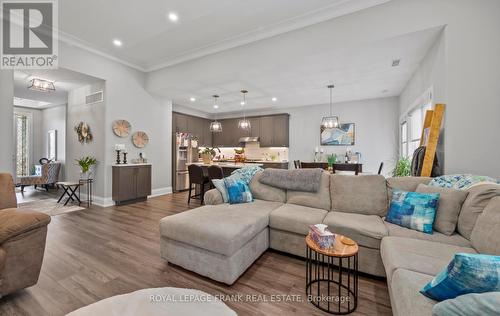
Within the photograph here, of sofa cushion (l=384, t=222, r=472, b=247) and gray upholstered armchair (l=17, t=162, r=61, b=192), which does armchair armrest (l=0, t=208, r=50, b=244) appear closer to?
sofa cushion (l=384, t=222, r=472, b=247)

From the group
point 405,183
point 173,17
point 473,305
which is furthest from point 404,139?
point 173,17

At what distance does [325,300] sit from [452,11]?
355 cm

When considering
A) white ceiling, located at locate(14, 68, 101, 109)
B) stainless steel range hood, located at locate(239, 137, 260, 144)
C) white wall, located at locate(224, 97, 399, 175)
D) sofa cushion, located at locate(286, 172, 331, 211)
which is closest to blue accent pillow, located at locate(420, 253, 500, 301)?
sofa cushion, located at locate(286, 172, 331, 211)

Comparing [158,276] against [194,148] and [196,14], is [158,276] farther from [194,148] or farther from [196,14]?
[194,148]

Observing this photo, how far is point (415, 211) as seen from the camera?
6.61 ft

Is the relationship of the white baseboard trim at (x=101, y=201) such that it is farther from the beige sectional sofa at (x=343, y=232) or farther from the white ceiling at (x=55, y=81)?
the beige sectional sofa at (x=343, y=232)

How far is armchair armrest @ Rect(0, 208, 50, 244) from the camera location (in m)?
1.54

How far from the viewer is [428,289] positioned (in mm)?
1023

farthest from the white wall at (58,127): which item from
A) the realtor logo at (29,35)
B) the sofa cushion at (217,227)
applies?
the sofa cushion at (217,227)

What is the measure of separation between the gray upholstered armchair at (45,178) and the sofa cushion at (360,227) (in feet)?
26.0

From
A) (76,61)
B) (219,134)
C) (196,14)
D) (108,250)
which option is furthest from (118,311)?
(219,134)

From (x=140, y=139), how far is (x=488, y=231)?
5994 millimetres

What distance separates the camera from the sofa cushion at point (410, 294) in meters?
0.99

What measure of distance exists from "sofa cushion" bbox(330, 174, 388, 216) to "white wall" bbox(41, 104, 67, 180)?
331 inches
